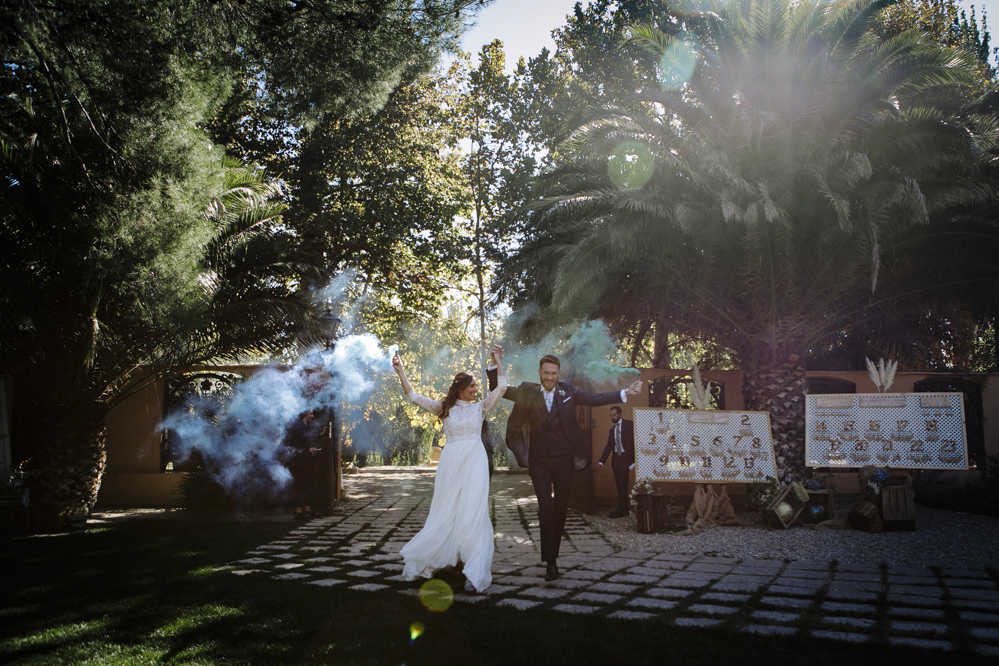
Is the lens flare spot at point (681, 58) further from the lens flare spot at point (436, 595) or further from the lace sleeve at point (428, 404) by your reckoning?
the lens flare spot at point (436, 595)

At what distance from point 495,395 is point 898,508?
6.77 meters

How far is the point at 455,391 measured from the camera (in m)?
6.16

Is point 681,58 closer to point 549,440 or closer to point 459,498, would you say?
point 549,440

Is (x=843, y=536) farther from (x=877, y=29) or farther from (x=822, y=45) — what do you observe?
(x=877, y=29)

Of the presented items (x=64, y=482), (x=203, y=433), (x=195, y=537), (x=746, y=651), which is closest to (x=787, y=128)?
(x=746, y=651)

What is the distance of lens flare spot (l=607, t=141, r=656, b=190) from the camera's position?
11422 millimetres

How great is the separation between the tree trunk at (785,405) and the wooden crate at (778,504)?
2.19ft

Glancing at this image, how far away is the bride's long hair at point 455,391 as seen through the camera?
6.14 meters

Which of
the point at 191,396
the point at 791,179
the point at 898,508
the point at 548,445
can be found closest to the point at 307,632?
the point at 548,445

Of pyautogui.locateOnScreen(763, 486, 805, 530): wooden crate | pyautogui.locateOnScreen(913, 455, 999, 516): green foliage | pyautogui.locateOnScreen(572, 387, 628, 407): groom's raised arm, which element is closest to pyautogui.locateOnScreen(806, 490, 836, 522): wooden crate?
pyautogui.locateOnScreen(763, 486, 805, 530): wooden crate

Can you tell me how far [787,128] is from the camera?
1041 centimetres

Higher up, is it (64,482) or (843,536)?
(64,482)

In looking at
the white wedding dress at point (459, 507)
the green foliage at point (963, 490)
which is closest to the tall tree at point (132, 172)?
the white wedding dress at point (459, 507)

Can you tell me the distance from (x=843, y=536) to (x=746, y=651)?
570cm
